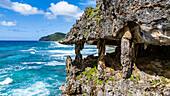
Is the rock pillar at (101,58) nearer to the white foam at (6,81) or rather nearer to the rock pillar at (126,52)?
the rock pillar at (126,52)

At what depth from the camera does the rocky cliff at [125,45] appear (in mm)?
10125

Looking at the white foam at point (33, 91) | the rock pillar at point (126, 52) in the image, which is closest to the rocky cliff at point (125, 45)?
the rock pillar at point (126, 52)

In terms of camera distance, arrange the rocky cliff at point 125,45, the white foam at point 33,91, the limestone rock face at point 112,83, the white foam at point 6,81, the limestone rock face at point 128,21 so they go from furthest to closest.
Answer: the white foam at point 6,81 < the white foam at point 33,91 < the limestone rock face at point 112,83 < the rocky cliff at point 125,45 < the limestone rock face at point 128,21

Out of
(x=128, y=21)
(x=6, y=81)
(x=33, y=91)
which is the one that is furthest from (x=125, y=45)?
(x=6, y=81)

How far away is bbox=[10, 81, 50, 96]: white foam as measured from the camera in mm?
22697

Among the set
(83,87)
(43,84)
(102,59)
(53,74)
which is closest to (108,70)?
(102,59)

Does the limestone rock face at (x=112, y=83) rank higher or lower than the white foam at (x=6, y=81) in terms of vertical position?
higher

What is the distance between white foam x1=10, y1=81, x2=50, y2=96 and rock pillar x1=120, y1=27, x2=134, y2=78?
16.1 m

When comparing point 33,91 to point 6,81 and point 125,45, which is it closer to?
point 6,81

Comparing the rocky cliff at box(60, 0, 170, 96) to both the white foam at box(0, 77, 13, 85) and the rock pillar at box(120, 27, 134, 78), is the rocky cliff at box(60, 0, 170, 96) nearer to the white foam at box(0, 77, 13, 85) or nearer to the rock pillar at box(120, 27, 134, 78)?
the rock pillar at box(120, 27, 134, 78)

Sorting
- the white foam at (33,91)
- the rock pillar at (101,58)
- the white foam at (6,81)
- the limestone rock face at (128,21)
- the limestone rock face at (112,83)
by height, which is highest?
the limestone rock face at (128,21)

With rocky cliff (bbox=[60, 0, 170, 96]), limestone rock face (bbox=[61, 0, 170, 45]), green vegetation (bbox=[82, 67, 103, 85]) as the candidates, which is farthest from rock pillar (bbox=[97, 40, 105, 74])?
limestone rock face (bbox=[61, 0, 170, 45])

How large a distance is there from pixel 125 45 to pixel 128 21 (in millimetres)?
2400

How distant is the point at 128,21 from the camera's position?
11.4 m
